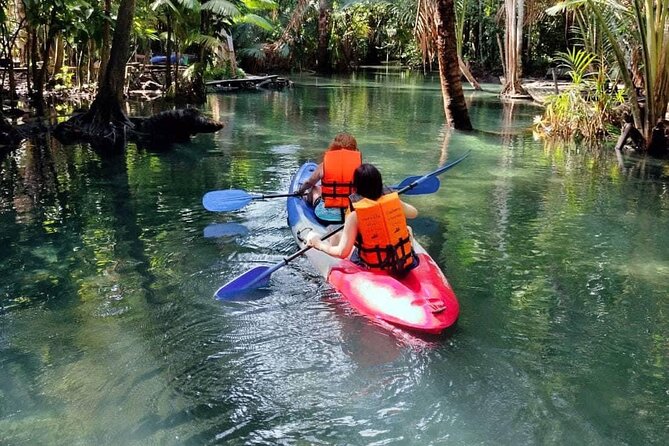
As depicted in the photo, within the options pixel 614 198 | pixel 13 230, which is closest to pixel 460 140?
pixel 614 198

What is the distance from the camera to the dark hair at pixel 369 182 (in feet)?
15.7

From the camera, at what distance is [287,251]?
6605 mm

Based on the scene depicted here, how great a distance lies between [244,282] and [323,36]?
32232mm

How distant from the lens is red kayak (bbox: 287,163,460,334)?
15.4 ft

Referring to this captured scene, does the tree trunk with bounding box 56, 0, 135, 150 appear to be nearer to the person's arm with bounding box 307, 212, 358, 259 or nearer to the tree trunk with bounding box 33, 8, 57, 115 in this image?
the tree trunk with bounding box 33, 8, 57, 115

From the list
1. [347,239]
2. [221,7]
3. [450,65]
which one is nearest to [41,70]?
[221,7]

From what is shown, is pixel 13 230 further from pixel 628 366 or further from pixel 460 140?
pixel 460 140

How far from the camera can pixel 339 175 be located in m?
6.41

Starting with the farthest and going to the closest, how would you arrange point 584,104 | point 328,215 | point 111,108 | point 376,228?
point 111,108, point 584,104, point 328,215, point 376,228

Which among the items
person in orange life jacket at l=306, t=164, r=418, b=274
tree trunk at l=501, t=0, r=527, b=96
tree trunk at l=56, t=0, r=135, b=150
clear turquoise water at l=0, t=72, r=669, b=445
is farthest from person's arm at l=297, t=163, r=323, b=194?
tree trunk at l=501, t=0, r=527, b=96

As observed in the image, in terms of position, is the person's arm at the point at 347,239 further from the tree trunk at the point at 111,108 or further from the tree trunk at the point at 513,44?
the tree trunk at the point at 513,44

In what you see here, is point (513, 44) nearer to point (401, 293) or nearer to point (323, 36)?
point (323, 36)

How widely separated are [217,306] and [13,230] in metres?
3.18

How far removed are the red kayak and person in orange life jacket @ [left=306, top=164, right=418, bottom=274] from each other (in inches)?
4.6
